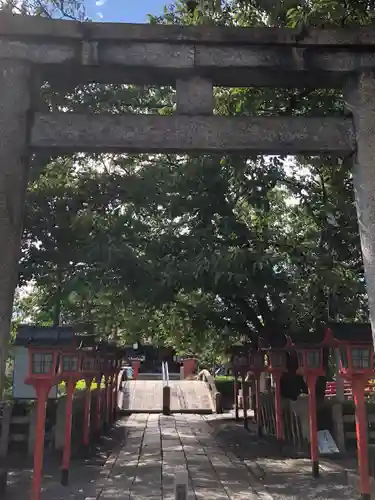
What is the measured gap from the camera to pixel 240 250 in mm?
10438

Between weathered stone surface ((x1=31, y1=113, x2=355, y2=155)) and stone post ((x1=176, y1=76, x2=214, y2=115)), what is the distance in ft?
0.38

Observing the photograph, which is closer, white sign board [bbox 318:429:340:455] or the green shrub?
white sign board [bbox 318:429:340:455]

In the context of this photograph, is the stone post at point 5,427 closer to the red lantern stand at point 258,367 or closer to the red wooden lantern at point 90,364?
the red wooden lantern at point 90,364

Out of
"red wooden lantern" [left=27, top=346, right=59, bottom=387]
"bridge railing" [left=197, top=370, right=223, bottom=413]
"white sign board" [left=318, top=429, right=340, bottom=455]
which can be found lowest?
"white sign board" [left=318, top=429, right=340, bottom=455]

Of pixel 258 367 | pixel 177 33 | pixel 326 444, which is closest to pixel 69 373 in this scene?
pixel 326 444

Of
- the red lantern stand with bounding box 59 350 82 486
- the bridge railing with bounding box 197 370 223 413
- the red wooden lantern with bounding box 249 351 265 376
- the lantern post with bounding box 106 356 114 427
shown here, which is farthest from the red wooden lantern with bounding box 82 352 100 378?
the bridge railing with bounding box 197 370 223 413

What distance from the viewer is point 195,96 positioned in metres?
5.53

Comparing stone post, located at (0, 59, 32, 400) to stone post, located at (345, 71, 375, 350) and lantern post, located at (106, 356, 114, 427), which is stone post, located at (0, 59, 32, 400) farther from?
lantern post, located at (106, 356, 114, 427)

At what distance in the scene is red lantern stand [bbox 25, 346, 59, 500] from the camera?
7336 mm

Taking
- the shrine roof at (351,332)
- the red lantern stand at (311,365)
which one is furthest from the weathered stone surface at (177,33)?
the red lantern stand at (311,365)

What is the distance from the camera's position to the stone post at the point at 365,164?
16.5 ft

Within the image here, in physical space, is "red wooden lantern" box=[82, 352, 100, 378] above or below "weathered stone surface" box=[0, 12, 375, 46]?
below

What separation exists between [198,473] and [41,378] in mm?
3762

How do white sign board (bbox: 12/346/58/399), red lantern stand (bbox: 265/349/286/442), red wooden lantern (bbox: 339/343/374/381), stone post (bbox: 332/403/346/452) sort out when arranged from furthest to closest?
white sign board (bbox: 12/346/58/399)
red lantern stand (bbox: 265/349/286/442)
stone post (bbox: 332/403/346/452)
red wooden lantern (bbox: 339/343/374/381)
